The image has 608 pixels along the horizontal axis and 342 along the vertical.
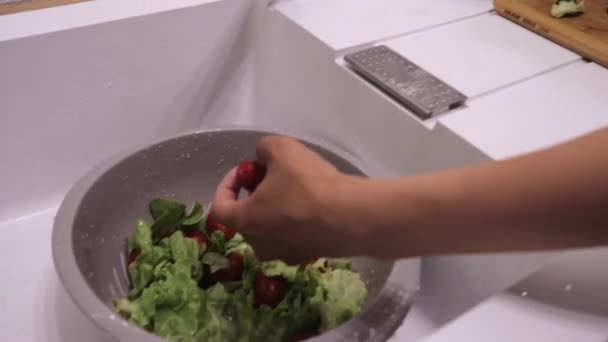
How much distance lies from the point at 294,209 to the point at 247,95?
494 mm

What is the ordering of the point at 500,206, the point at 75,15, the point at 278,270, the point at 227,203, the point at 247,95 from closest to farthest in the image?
1. the point at 500,206
2. the point at 227,203
3. the point at 278,270
4. the point at 75,15
5. the point at 247,95

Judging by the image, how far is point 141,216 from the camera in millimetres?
694

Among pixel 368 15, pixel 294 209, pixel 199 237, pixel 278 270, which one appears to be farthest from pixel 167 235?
pixel 368 15

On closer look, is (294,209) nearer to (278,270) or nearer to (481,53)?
(278,270)

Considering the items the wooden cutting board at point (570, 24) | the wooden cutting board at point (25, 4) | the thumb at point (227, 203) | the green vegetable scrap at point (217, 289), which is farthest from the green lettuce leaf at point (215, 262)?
the wooden cutting board at point (570, 24)

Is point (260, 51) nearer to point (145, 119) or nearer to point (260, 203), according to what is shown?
point (145, 119)

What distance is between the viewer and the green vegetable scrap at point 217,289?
0.57 m

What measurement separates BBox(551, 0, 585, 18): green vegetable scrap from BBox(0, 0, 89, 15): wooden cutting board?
595 mm

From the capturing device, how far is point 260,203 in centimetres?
46

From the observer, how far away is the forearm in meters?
0.39

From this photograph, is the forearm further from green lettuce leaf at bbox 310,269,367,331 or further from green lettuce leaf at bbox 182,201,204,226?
green lettuce leaf at bbox 182,201,204,226

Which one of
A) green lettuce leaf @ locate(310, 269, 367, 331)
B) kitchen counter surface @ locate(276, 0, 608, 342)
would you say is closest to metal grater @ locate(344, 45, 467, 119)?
kitchen counter surface @ locate(276, 0, 608, 342)

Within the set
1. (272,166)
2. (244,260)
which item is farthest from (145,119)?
(272,166)

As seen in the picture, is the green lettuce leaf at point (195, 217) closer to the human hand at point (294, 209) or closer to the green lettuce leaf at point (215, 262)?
the green lettuce leaf at point (215, 262)
